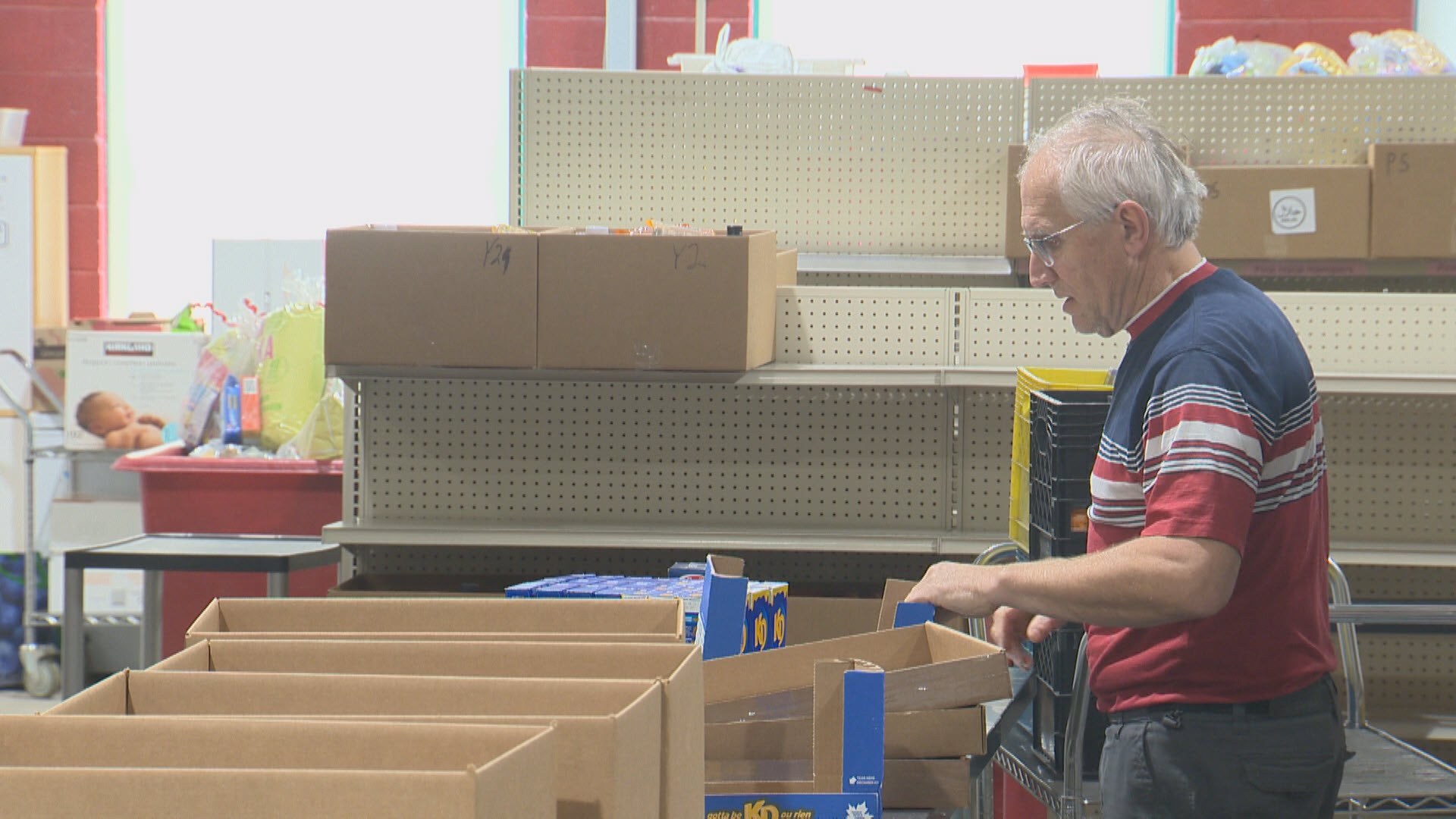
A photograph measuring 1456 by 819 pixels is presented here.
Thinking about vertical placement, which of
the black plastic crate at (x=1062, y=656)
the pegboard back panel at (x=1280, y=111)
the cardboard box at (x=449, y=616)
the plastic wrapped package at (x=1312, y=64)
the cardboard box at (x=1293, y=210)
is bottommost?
the black plastic crate at (x=1062, y=656)

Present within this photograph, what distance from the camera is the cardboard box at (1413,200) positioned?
3.55 meters

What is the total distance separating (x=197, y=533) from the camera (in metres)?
4.25

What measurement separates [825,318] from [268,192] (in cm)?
417

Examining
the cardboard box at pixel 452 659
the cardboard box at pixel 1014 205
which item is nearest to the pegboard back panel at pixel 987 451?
the cardboard box at pixel 1014 205

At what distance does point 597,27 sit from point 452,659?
5912 mm

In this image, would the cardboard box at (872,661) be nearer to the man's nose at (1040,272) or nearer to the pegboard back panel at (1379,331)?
the man's nose at (1040,272)

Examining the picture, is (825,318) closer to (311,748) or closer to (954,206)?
(954,206)

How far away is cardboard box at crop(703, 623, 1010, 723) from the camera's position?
1608mm

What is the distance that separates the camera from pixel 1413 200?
11.7 ft

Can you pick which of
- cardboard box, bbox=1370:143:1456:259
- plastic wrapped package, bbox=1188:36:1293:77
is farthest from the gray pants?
plastic wrapped package, bbox=1188:36:1293:77

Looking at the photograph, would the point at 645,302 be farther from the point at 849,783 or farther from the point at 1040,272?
the point at 849,783

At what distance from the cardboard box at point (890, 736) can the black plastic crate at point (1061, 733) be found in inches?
31.2

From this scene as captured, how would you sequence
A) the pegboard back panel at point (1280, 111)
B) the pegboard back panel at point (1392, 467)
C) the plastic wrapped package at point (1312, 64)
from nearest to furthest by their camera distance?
the pegboard back panel at point (1392, 467), the pegboard back panel at point (1280, 111), the plastic wrapped package at point (1312, 64)

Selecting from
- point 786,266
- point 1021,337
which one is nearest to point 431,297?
point 786,266
